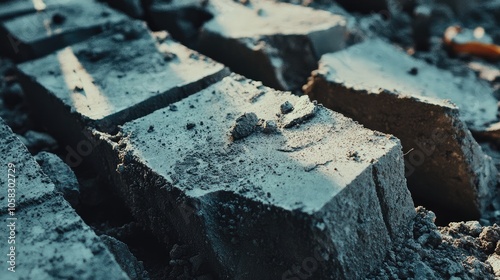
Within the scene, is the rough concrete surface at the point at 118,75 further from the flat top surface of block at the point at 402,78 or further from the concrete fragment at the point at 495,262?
the concrete fragment at the point at 495,262

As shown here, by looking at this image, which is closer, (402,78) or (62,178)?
(62,178)

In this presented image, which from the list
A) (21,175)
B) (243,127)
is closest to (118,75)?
(21,175)

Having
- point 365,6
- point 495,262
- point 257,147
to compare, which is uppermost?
point 257,147

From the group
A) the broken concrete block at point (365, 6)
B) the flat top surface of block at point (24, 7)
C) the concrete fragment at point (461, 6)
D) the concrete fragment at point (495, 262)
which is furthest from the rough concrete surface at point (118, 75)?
the concrete fragment at point (461, 6)

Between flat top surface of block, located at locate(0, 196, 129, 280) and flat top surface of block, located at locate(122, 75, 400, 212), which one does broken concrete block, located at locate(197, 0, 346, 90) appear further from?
flat top surface of block, located at locate(0, 196, 129, 280)

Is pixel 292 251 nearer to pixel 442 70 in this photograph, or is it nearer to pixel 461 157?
pixel 461 157

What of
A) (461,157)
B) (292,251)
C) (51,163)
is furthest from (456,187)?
(51,163)

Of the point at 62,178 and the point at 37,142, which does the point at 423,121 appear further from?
the point at 37,142
